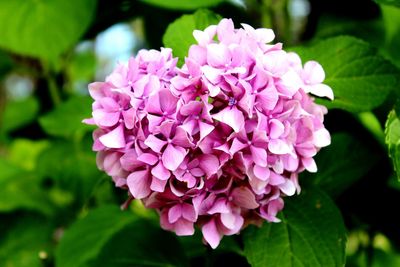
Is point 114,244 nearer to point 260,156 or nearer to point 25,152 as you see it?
point 260,156

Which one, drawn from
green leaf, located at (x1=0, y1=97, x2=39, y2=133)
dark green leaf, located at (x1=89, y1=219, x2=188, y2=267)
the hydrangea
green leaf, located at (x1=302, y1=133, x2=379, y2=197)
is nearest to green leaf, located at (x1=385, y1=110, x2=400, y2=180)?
the hydrangea

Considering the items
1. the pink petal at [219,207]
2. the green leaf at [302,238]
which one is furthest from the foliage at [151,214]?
the pink petal at [219,207]

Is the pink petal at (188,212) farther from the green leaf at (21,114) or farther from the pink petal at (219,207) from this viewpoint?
the green leaf at (21,114)

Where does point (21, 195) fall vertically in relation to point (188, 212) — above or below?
below

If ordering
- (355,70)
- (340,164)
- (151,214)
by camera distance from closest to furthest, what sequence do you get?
1. (355,70)
2. (340,164)
3. (151,214)

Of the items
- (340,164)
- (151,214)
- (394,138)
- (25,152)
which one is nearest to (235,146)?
(394,138)

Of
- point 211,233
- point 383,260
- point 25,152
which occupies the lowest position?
point 25,152

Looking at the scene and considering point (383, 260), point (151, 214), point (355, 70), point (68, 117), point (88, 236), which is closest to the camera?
point (355, 70)
